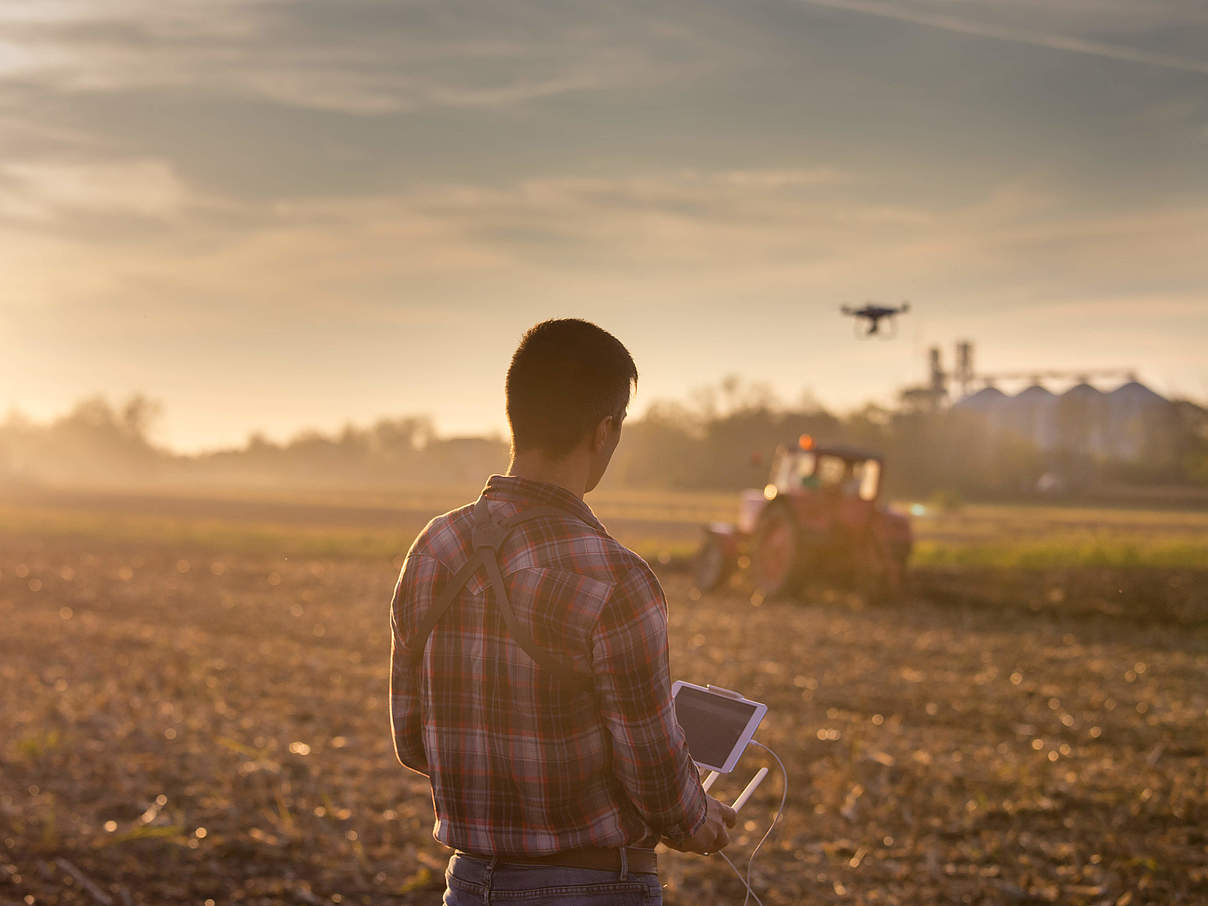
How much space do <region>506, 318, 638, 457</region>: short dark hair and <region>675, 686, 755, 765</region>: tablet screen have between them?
62cm

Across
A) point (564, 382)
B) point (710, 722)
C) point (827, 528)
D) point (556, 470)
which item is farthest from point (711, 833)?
point (827, 528)

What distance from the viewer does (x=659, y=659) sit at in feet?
5.77

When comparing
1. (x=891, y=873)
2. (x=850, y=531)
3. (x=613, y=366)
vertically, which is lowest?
(x=891, y=873)

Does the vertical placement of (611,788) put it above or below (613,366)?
below

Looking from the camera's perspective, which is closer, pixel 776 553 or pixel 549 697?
pixel 549 697

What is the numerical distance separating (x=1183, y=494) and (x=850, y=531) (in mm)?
24465

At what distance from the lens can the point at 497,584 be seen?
1788mm

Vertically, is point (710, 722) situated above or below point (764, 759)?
above

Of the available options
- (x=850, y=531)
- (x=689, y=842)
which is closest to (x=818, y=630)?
(x=850, y=531)

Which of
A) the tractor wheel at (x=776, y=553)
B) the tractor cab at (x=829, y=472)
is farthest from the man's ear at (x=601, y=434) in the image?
the tractor cab at (x=829, y=472)

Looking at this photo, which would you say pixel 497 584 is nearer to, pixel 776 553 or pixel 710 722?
pixel 710 722

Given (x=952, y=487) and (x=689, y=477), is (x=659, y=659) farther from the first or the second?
(x=689, y=477)

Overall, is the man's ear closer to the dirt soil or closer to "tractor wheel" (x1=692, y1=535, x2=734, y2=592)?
the dirt soil

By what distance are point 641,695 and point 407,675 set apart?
536 millimetres
